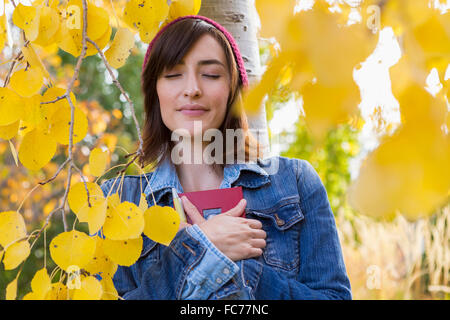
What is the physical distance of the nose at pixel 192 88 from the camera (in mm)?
1037

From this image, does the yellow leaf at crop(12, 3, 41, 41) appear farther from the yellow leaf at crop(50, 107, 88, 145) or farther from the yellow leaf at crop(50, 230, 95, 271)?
the yellow leaf at crop(50, 230, 95, 271)

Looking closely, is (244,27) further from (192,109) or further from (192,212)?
(192,212)

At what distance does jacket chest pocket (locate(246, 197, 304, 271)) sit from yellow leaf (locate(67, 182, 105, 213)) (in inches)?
20.9

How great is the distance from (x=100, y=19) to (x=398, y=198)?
0.59m

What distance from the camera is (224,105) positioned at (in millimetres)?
1108

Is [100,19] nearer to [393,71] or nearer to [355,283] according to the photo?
[393,71]

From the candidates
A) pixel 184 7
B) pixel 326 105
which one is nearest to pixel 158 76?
pixel 184 7

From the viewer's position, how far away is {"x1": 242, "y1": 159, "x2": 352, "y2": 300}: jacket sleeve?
98cm

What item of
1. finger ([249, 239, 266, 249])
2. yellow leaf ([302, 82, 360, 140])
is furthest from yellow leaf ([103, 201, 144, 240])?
finger ([249, 239, 266, 249])

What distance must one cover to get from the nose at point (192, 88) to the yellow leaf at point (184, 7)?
18cm

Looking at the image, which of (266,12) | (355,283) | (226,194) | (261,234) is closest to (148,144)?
(226,194)

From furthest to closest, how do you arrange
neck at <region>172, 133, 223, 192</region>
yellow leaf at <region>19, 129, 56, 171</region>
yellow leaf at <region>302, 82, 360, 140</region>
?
neck at <region>172, 133, 223, 192</region>
yellow leaf at <region>19, 129, 56, 171</region>
yellow leaf at <region>302, 82, 360, 140</region>

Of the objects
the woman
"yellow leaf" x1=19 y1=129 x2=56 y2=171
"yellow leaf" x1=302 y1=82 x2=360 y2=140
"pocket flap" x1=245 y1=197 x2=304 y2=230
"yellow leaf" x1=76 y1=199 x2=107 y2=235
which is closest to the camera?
"yellow leaf" x1=302 y1=82 x2=360 y2=140

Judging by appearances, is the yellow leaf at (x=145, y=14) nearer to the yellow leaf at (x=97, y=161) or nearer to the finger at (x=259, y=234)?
the yellow leaf at (x=97, y=161)
